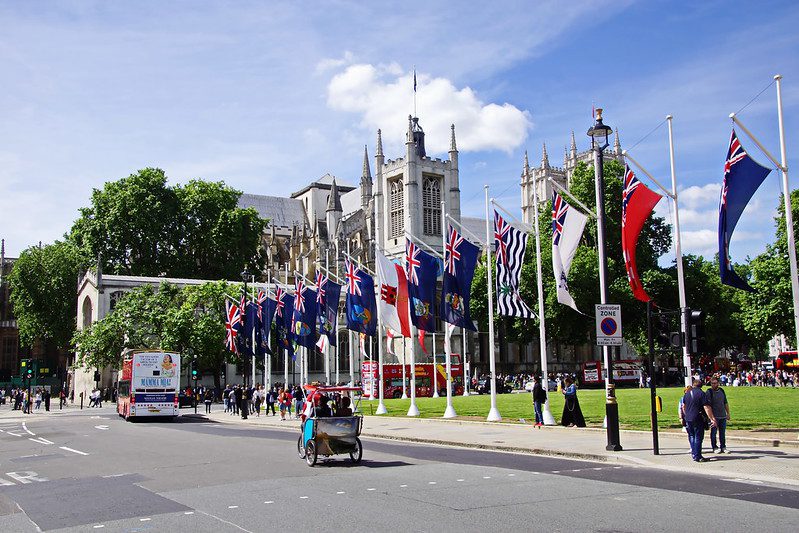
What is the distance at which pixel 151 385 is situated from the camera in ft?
127

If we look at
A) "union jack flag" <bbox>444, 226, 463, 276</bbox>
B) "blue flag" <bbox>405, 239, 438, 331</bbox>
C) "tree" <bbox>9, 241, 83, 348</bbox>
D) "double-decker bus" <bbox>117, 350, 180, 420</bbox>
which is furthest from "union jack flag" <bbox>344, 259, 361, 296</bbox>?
"tree" <bbox>9, 241, 83, 348</bbox>

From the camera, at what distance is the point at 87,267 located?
7425cm

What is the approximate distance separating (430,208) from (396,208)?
4.35 metres

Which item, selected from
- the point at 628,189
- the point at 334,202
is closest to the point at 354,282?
the point at 628,189

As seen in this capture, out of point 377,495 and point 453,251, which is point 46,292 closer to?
point 453,251

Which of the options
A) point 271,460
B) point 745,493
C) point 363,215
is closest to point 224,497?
point 271,460

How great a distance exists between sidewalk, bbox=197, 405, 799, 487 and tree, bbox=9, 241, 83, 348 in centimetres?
5780

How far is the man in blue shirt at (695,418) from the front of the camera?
15.1m

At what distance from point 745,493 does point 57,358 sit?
10052 centimetres

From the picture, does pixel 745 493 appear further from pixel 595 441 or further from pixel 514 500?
pixel 595 441

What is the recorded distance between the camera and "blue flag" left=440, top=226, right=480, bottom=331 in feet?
90.9

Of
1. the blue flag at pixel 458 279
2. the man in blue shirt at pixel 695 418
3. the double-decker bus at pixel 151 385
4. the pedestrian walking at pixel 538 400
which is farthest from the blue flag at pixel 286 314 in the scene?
the man in blue shirt at pixel 695 418

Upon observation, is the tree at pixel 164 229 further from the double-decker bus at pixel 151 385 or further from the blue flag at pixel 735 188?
the blue flag at pixel 735 188

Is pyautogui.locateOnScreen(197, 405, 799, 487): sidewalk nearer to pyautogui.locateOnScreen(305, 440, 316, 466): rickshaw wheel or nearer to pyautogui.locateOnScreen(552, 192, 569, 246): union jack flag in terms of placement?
pyautogui.locateOnScreen(305, 440, 316, 466): rickshaw wheel
